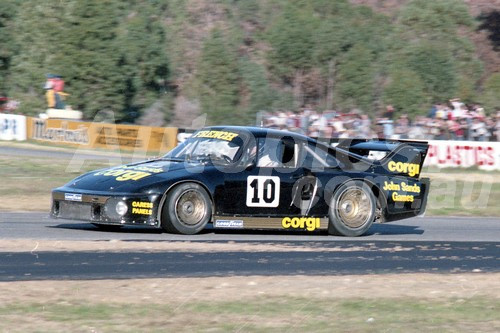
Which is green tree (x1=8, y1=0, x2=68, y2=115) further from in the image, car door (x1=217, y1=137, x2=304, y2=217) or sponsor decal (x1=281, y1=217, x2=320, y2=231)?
sponsor decal (x1=281, y1=217, x2=320, y2=231)

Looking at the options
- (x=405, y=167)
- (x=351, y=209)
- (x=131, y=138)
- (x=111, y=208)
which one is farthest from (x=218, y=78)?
(x=111, y=208)

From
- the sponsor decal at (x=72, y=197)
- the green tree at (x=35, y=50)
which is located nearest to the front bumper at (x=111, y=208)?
the sponsor decal at (x=72, y=197)

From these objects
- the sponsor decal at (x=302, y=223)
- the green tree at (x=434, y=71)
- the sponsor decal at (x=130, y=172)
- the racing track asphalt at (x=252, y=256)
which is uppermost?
the green tree at (x=434, y=71)

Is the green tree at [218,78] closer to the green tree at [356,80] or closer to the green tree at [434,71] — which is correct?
the green tree at [356,80]

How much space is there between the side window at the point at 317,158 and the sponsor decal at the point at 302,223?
23.4 inches

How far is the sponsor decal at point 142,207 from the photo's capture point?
9289 mm

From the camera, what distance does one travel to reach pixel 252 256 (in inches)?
333

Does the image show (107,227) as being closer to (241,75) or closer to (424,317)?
(424,317)

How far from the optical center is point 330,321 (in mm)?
5797

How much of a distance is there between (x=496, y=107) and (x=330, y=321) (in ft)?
117

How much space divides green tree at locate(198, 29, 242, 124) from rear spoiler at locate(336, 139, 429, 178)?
32.2 meters

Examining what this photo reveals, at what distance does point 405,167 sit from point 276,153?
169cm

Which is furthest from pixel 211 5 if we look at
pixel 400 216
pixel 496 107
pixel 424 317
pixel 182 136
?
pixel 424 317

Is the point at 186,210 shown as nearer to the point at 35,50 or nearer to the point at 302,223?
the point at 302,223
